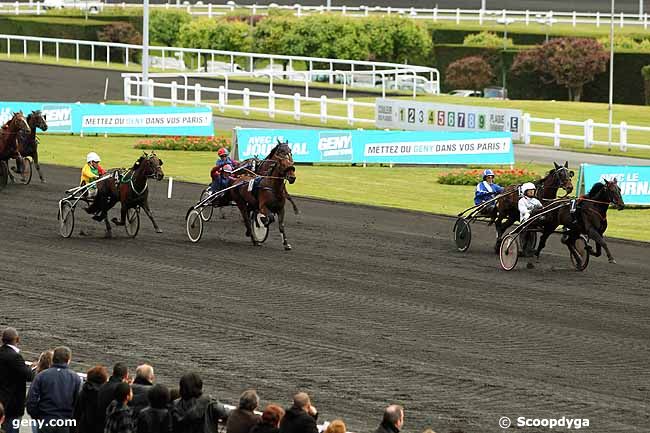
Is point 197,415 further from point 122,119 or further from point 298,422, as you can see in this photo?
point 122,119

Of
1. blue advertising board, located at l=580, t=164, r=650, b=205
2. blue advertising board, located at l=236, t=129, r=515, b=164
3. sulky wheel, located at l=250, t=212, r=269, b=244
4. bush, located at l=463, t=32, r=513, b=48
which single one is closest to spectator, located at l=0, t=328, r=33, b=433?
sulky wheel, located at l=250, t=212, r=269, b=244

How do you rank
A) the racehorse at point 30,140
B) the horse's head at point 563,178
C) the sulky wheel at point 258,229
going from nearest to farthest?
the horse's head at point 563,178, the sulky wheel at point 258,229, the racehorse at point 30,140

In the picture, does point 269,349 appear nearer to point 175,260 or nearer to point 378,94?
point 175,260

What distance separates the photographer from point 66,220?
877 inches

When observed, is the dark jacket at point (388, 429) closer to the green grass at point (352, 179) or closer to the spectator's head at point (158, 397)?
the spectator's head at point (158, 397)

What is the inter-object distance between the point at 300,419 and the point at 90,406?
1.55 meters

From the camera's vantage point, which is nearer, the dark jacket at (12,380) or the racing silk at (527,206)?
the dark jacket at (12,380)

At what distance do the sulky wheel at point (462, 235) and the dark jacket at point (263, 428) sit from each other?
41.2ft

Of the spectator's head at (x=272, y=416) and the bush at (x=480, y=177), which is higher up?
the bush at (x=480, y=177)

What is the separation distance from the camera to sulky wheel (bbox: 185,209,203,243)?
21969mm

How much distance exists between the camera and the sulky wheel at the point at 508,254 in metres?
19.9

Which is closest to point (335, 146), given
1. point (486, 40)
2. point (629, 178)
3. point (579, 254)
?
point (629, 178)

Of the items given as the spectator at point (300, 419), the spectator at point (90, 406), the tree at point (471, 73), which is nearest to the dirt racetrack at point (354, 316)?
the spectator at point (300, 419)

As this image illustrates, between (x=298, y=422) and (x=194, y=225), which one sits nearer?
(x=298, y=422)
